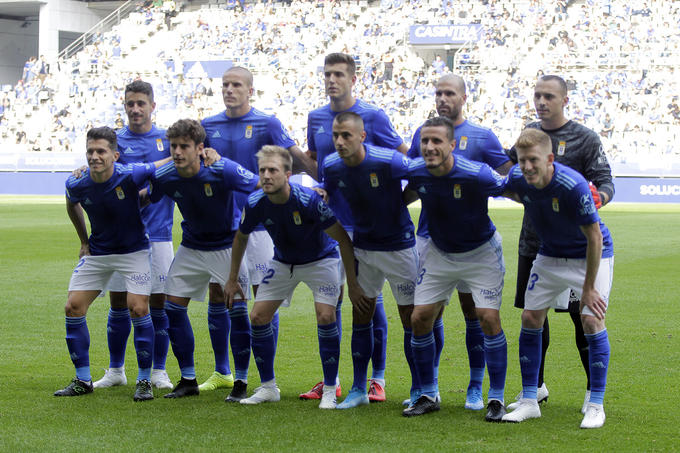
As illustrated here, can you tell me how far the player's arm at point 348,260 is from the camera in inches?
244

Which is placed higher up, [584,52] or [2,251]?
[584,52]

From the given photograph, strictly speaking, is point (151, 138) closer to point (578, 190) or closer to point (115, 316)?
Answer: point (115, 316)

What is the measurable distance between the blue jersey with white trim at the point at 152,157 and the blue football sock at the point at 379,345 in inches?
71.6

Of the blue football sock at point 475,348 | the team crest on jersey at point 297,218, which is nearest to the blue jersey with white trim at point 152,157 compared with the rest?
the team crest on jersey at point 297,218

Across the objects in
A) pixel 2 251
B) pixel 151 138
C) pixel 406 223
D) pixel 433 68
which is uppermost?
pixel 433 68

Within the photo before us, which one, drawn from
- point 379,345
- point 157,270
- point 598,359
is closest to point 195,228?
point 157,270

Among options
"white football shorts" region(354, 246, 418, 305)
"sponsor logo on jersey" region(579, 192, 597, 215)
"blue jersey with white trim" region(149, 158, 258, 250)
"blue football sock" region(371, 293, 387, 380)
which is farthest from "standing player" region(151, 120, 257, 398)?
"sponsor logo on jersey" region(579, 192, 597, 215)

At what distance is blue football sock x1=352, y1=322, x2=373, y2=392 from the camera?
21.2 feet

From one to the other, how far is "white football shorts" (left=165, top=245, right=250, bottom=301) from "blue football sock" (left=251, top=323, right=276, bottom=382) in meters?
0.41

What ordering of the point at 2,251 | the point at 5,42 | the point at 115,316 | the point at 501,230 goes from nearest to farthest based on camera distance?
the point at 115,316, the point at 2,251, the point at 501,230, the point at 5,42

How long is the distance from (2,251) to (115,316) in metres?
10.7

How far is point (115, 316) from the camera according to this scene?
23.7 ft

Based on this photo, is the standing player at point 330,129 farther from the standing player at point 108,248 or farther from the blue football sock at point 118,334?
the blue football sock at point 118,334

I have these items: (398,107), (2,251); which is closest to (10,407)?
(2,251)
